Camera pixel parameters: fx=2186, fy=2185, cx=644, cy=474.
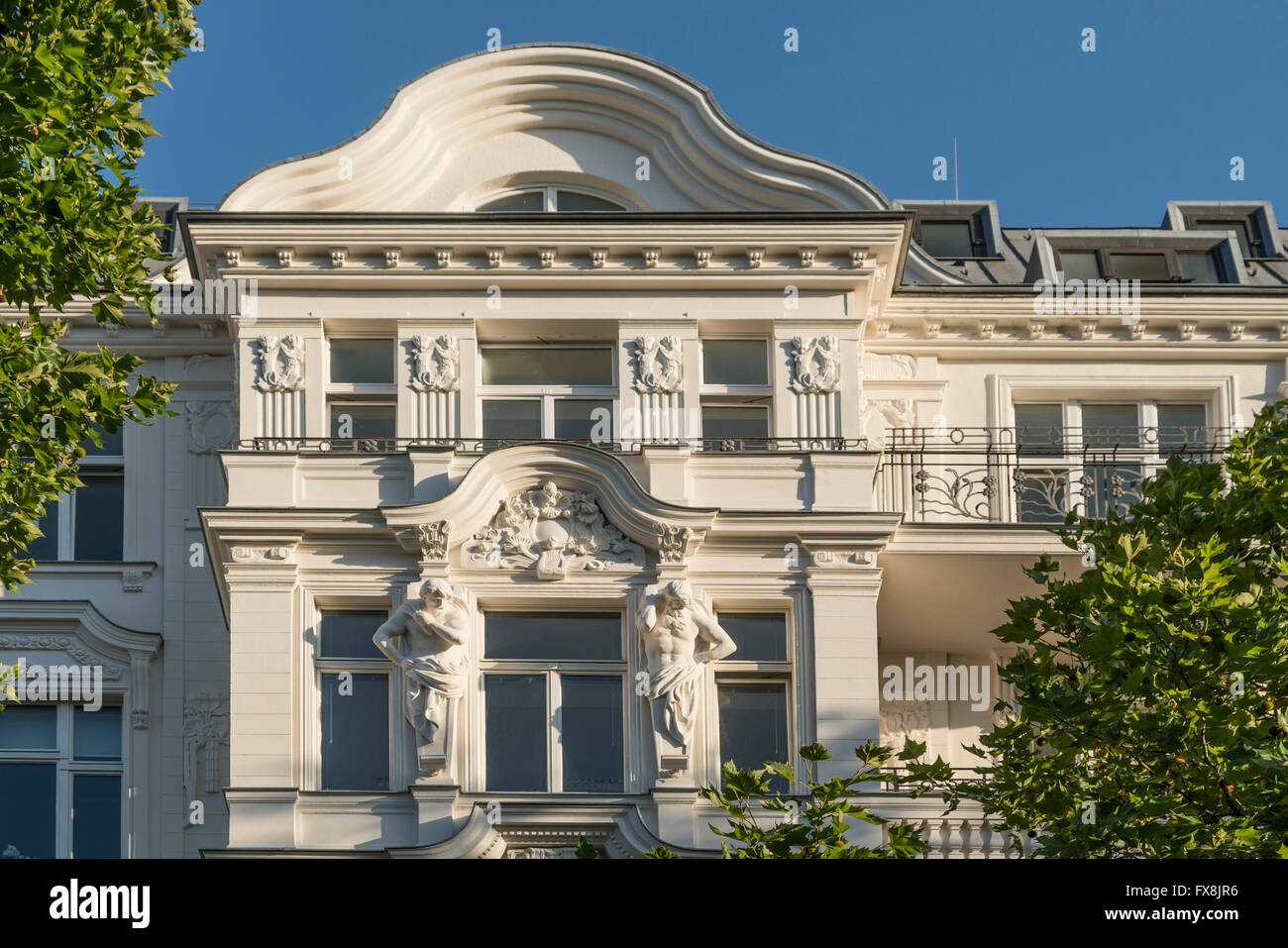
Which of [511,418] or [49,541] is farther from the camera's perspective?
[49,541]

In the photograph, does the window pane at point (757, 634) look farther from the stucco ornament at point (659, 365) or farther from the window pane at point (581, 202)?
the window pane at point (581, 202)

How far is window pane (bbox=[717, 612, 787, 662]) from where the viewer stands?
21.1 meters

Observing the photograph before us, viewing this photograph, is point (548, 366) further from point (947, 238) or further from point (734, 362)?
point (947, 238)

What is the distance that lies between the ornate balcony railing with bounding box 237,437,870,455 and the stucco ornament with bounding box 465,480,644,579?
621 millimetres

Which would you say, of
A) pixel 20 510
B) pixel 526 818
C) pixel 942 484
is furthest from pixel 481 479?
pixel 20 510

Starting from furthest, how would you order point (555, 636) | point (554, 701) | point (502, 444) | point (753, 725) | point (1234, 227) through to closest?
point (1234, 227)
point (502, 444)
point (555, 636)
point (753, 725)
point (554, 701)

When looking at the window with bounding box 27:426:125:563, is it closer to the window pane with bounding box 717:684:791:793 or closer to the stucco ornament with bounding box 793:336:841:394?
the window pane with bounding box 717:684:791:793

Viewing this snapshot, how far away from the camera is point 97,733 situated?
74.0 ft

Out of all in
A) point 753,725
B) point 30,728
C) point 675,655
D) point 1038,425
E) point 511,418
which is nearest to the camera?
point 675,655

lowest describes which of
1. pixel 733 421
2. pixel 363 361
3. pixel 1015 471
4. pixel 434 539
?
pixel 434 539

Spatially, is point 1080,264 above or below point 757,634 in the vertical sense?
above

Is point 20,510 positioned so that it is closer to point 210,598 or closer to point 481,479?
point 481,479

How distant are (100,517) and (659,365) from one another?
20.8ft

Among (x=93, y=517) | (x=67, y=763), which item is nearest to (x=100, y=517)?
(x=93, y=517)
